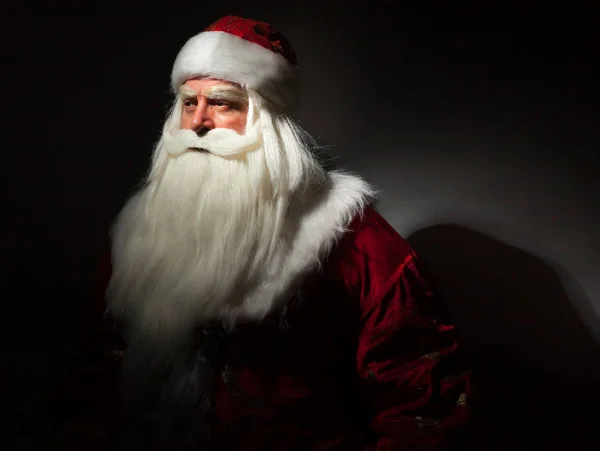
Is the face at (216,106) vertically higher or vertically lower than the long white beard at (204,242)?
higher

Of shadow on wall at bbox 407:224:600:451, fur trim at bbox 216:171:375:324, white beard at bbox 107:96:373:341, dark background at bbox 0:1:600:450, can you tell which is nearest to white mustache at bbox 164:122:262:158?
white beard at bbox 107:96:373:341

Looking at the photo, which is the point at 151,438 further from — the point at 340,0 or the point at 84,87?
the point at 340,0

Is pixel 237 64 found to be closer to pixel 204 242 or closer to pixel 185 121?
pixel 185 121

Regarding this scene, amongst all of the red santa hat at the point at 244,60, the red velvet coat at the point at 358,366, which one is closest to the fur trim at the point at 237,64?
the red santa hat at the point at 244,60

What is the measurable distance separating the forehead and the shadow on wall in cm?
59

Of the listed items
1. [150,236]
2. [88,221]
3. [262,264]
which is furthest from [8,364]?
[262,264]

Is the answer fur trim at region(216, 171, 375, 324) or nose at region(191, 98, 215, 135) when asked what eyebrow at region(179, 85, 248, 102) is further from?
fur trim at region(216, 171, 375, 324)

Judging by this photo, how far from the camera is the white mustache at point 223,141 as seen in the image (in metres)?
0.85

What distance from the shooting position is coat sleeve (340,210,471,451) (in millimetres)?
831

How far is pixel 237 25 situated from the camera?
3.04 ft

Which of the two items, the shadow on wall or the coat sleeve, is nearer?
the coat sleeve

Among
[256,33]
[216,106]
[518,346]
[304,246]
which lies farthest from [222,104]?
[518,346]

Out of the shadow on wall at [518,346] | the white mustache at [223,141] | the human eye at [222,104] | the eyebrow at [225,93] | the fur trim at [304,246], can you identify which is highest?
the eyebrow at [225,93]

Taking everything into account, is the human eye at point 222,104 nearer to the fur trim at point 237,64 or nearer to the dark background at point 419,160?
the fur trim at point 237,64
